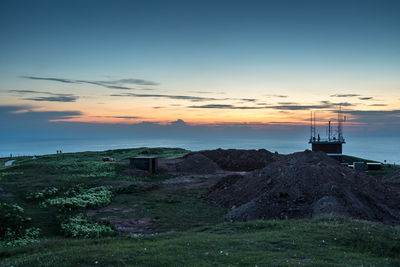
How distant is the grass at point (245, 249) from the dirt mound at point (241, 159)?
3822 cm

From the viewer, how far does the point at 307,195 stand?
2130cm

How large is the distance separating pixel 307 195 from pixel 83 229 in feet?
49.1

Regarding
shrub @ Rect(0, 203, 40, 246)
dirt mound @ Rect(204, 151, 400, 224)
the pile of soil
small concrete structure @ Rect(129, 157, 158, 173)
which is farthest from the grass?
the pile of soil

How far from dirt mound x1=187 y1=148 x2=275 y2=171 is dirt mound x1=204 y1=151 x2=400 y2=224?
2503 cm

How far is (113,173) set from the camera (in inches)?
1518

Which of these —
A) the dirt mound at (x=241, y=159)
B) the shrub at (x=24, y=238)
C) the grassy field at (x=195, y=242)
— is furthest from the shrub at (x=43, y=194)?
the dirt mound at (x=241, y=159)

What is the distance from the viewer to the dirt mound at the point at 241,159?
53.5 m

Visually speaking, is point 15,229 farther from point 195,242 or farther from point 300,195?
point 300,195

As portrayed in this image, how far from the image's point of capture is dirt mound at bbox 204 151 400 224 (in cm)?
1970

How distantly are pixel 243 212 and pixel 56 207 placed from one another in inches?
527

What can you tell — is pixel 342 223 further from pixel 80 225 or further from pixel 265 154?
pixel 265 154

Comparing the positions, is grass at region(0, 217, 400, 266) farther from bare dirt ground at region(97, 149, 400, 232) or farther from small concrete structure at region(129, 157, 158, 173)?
small concrete structure at region(129, 157, 158, 173)

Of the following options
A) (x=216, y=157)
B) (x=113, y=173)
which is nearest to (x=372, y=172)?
(x=216, y=157)

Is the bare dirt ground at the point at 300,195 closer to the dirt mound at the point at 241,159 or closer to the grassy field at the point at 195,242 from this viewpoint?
the grassy field at the point at 195,242
